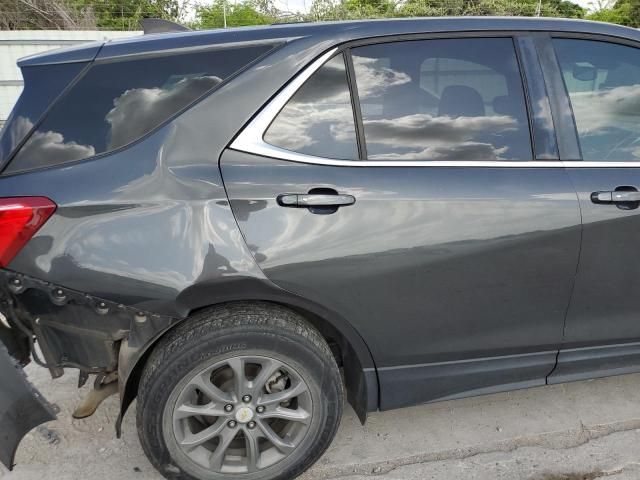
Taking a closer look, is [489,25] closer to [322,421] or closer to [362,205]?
[362,205]

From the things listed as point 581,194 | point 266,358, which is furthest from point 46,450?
point 581,194

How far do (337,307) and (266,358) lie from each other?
0.33m

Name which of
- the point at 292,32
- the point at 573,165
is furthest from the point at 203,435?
the point at 573,165

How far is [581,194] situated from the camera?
78.4 inches

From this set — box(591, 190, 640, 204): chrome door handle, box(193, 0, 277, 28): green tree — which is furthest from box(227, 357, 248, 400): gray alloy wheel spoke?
box(193, 0, 277, 28): green tree

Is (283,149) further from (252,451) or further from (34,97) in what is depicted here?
(252,451)

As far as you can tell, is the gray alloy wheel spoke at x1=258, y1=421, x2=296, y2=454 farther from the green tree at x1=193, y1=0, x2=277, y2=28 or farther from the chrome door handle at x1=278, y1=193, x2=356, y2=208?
the green tree at x1=193, y1=0, x2=277, y2=28

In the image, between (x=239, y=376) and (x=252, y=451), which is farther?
(x=252, y=451)

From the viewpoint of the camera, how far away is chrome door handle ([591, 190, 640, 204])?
2.00 metres

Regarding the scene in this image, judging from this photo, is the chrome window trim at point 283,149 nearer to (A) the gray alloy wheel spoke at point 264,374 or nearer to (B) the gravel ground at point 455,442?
(A) the gray alloy wheel spoke at point 264,374

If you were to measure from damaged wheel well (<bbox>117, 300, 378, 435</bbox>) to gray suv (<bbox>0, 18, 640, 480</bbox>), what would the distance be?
0.01 metres

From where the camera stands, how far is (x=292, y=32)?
1.90 metres

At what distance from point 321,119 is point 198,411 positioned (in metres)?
1.20

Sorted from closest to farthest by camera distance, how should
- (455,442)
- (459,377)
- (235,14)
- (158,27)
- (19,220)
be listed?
(19,220)
(459,377)
(158,27)
(455,442)
(235,14)
